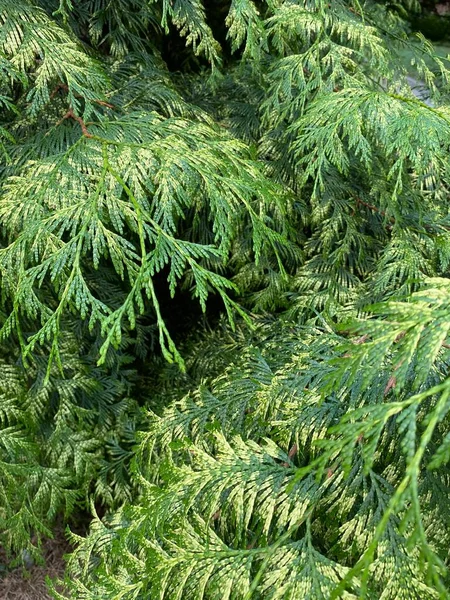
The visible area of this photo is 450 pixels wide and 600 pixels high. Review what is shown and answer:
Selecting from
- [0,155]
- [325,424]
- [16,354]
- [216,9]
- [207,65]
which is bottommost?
[16,354]

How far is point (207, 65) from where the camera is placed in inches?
123

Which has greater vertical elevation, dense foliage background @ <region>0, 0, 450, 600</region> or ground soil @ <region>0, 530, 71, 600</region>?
dense foliage background @ <region>0, 0, 450, 600</region>

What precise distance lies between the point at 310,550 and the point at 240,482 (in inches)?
8.3

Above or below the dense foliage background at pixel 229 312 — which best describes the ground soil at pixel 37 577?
below

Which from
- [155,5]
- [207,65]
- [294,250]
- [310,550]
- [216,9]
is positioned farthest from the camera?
[207,65]

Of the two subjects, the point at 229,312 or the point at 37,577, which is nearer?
the point at 229,312

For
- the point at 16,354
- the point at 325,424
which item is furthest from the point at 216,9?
the point at 325,424

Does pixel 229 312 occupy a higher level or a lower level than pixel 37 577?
higher

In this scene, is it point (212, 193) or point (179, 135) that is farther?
point (179, 135)

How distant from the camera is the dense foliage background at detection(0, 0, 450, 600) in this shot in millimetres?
1085

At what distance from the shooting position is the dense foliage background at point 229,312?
3.56 ft

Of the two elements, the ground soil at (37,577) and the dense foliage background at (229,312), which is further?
the ground soil at (37,577)

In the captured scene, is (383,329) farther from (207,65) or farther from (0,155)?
(207,65)

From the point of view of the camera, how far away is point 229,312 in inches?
55.6
